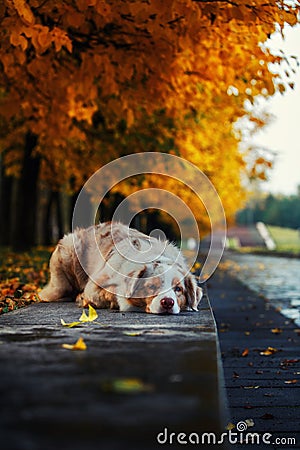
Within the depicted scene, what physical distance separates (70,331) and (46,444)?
187cm

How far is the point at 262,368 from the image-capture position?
6840mm

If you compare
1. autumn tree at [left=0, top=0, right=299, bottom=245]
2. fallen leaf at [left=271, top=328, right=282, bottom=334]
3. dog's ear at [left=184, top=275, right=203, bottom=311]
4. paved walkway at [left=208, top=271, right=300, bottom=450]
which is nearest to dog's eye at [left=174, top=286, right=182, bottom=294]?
dog's ear at [left=184, top=275, right=203, bottom=311]

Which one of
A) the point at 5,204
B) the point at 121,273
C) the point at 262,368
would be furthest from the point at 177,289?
the point at 5,204

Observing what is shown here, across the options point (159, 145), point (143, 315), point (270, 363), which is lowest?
point (270, 363)

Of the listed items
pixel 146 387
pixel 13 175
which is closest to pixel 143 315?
pixel 146 387

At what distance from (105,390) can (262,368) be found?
4.65 meters

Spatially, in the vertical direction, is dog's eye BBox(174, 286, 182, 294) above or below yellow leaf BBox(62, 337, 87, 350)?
below

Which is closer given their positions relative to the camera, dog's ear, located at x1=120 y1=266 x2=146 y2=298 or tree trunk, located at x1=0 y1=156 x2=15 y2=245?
dog's ear, located at x1=120 y1=266 x2=146 y2=298

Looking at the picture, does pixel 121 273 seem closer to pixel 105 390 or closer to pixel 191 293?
pixel 191 293

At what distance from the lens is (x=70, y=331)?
3826 mm

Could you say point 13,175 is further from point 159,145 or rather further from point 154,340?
point 154,340

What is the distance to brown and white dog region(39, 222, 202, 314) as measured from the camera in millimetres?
5227

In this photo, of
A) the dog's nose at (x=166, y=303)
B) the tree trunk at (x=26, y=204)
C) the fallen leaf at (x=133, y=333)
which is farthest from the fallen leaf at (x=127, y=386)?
the tree trunk at (x=26, y=204)

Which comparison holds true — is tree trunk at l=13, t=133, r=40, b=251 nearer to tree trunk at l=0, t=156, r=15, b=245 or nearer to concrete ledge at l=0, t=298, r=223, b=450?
tree trunk at l=0, t=156, r=15, b=245
